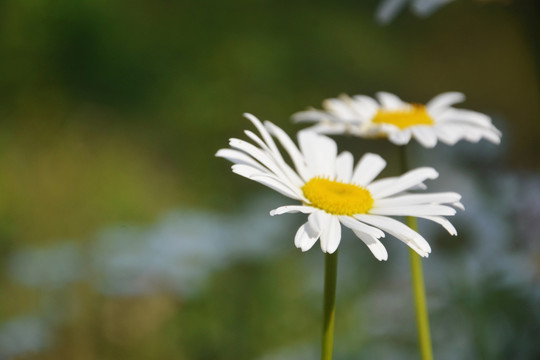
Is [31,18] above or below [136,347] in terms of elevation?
above

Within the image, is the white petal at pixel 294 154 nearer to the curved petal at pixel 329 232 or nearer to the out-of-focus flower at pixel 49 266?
the curved petal at pixel 329 232

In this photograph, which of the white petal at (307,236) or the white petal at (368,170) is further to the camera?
the white petal at (368,170)

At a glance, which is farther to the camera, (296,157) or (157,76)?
(157,76)

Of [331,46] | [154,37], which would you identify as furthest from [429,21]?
[154,37]

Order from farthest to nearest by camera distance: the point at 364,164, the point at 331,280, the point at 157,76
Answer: the point at 157,76 < the point at 364,164 < the point at 331,280

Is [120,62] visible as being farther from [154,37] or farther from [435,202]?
[435,202]

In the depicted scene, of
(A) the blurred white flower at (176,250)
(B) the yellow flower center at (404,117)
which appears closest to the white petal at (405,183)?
(B) the yellow flower center at (404,117)
